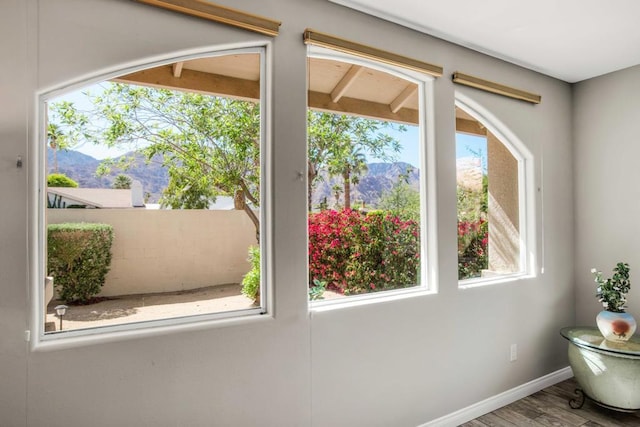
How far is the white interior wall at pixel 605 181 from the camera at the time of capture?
3.06 m

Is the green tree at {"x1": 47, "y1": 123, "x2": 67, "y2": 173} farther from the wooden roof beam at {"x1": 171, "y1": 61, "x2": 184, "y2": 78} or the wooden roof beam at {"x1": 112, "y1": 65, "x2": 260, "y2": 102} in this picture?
the wooden roof beam at {"x1": 171, "y1": 61, "x2": 184, "y2": 78}

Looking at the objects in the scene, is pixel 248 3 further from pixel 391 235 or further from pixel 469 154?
pixel 469 154

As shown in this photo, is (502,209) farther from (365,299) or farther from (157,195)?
(157,195)

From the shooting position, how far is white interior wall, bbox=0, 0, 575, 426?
143 cm

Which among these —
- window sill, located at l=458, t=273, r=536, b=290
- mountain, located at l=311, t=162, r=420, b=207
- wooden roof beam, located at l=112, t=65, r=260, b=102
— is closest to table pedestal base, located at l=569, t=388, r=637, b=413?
window sill, located at l=458, t=273, r=536, b=290

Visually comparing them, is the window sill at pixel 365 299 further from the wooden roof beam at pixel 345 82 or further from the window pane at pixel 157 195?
the wooden roof beam at pixel 345 82

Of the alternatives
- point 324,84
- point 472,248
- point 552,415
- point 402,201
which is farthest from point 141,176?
point 552,415

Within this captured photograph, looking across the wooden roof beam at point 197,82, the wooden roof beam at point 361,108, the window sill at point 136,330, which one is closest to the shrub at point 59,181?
the wooden roof beam at point 197,82

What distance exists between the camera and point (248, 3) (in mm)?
1868

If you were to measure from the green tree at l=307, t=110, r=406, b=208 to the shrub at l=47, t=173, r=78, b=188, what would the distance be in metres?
1.10

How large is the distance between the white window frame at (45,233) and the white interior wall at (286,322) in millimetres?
32

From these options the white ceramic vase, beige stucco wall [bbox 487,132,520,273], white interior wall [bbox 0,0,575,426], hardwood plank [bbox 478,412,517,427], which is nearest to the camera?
white interior wall [bbox 0,0,575,426]

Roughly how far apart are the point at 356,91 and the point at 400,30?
19.0 inches

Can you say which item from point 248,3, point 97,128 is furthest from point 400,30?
point 97,128
